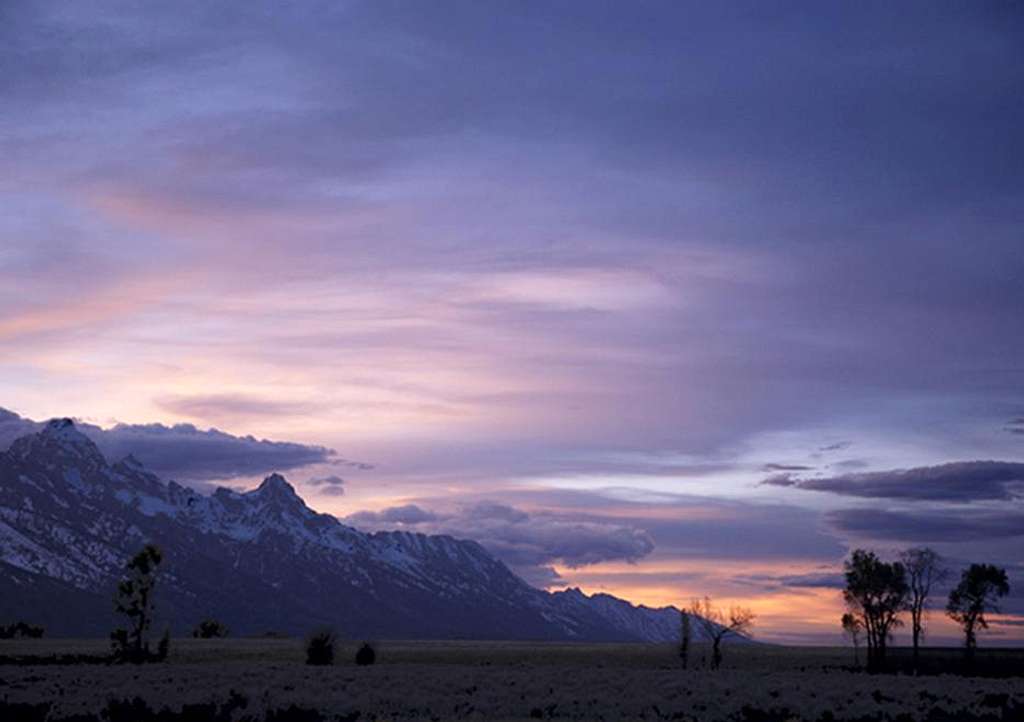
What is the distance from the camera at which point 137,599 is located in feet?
397

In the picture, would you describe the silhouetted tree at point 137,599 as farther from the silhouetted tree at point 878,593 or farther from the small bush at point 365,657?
the silhouetted tree at point 878,593

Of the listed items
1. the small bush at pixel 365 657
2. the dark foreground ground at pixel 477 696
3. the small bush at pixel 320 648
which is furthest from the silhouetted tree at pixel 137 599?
the dark foreground ground at pixel 477 696

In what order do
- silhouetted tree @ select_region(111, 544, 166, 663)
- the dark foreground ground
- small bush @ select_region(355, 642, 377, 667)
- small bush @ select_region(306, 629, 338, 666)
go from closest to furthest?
the dark foreground ground < small bush @ select_region(306, 629, 338, 666) < small bush @ select_region(355, 642, 377, 667) < silhouetted tree @ select_region(111, 544, 166, 663)

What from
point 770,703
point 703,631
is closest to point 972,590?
point 703,631

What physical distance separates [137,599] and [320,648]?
1219 inches

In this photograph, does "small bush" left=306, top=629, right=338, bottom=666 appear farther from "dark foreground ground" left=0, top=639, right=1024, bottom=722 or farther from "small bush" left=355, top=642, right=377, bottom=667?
"dark foreground ground" left=0, top=639, right=1024, bottom=722

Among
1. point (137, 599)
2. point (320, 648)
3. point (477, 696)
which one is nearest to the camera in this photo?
point (477, 696)

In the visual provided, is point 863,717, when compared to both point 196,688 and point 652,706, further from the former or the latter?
point 196,688

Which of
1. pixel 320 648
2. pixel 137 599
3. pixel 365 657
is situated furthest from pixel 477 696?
pixel 137 599

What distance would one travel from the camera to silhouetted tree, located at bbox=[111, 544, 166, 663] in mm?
119312

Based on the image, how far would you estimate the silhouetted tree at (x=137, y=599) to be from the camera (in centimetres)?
11931

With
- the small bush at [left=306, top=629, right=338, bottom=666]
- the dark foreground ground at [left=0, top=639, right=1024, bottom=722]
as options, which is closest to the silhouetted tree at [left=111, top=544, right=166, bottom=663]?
the small bush at [left=306, top=629, right=338, bottom=666]

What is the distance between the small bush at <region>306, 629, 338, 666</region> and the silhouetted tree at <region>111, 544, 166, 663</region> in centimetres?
2413

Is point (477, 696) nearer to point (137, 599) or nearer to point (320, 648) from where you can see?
point (320, 648)
